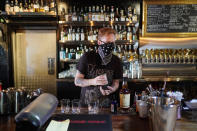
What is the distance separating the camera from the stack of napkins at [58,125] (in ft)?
3.95

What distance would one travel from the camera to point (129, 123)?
1358 mm

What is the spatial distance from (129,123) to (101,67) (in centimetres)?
96

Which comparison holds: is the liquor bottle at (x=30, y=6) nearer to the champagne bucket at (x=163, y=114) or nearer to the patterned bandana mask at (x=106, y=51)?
the patterned bandana mask at (x=106, y=51)

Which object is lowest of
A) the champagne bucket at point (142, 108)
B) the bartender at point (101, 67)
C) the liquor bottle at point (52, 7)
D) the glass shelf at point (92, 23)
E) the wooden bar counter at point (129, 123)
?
the wooden bar counter at point (129, 123)

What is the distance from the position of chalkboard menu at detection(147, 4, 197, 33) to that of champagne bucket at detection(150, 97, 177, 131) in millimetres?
3034

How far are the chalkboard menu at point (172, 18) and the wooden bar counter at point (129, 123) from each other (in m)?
2.78

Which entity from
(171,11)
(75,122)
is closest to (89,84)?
(75,122)

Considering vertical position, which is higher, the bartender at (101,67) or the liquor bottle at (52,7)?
the liquor bottle at (52,7)

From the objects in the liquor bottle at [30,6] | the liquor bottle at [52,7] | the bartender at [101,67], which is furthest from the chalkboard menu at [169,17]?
the liquor bottle at [30,6]

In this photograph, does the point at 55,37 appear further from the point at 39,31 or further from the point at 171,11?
the point at 171,11

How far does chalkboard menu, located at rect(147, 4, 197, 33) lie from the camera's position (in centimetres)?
388

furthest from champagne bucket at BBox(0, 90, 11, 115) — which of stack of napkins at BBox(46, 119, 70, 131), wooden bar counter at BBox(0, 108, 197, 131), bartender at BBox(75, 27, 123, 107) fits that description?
bartender at BBox(75, 27, 123, 107)

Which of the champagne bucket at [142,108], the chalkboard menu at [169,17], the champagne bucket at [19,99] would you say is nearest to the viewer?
the champagne bucket at [142,108]

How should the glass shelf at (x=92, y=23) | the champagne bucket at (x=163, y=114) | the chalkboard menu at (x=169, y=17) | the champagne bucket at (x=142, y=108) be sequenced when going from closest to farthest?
the champagne bucket at (x=163, y=114) → the champagne bucket at (x=142, y=108) → the glass shelf at (x=92, y=23) → the chalkboard menu at (x=169, y=17)
